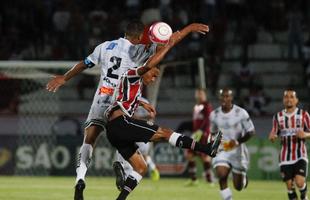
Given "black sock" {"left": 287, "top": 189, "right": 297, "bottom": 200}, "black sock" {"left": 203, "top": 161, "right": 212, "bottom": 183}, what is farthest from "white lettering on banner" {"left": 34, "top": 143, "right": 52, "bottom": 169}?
"black sock" {"left": 287, "top": 189, "right": 297, "bottom": 200}

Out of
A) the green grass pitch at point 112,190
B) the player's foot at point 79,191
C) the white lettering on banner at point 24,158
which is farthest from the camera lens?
the white lettering on banner at point 24,158

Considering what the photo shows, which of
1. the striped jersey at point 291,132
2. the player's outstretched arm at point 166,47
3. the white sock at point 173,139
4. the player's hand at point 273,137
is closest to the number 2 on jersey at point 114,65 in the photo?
the player's outstretched arm at point 166,47

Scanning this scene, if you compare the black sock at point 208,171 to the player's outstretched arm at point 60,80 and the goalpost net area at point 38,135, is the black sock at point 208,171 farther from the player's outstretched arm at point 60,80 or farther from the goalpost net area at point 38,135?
the player's outstretched arm at point 60,80

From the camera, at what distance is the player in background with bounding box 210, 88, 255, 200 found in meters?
15.1

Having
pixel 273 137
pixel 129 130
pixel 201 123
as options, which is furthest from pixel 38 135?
pixel 129 130

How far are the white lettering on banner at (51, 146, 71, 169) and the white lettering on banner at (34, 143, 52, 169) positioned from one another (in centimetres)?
15

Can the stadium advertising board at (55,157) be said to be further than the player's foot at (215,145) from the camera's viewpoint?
Yes

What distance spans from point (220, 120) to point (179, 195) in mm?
1759

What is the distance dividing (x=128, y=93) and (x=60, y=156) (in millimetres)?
12128

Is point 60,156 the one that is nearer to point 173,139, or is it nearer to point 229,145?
point 229,145

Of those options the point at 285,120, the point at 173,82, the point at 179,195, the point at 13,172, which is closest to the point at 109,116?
the point at 285,120

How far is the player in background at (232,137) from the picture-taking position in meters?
15.1

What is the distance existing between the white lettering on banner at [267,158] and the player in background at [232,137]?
696cm

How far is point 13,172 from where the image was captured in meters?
23.0
